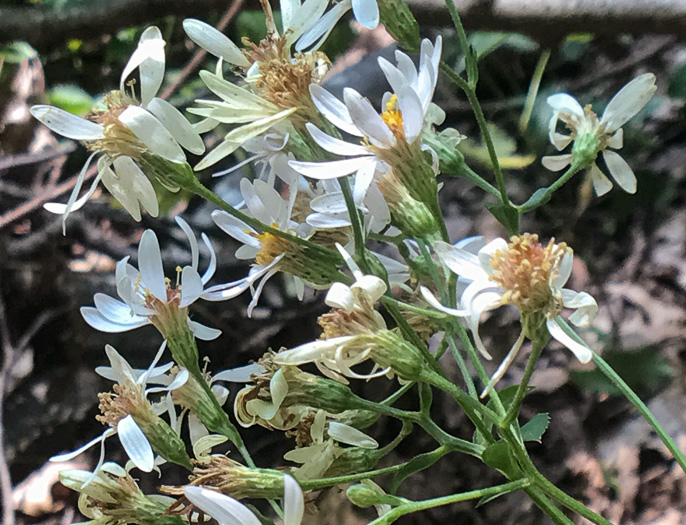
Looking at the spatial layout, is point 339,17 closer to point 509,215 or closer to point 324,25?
point 324,25

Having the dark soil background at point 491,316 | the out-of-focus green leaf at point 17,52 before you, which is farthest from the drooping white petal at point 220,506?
the out-of-focus green leaf at point 17,52

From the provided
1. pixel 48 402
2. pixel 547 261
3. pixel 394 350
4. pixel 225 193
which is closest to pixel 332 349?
pixel 394 350

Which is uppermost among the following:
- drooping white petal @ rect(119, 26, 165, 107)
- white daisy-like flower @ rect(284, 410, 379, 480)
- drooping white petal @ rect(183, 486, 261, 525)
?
drooping white petal @ rect(119, 26, 165, 107)

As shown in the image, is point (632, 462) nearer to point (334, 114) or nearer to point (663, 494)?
point (663, 494)

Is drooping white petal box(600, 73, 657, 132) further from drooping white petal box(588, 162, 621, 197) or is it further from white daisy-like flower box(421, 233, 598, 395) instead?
white daisy-like flower box(421, 233, 598, 395)

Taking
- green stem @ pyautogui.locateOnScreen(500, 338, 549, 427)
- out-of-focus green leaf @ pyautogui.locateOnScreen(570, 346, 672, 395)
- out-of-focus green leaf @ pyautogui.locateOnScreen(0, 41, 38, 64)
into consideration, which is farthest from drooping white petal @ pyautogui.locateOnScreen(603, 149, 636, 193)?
out-of-focus green leaf @ pyautogui.locateOnScreen(0, 41, 38, 64)

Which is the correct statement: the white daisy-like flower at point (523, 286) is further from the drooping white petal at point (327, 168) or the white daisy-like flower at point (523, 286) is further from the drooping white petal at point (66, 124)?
the drooping white petal at point (66, 124)
